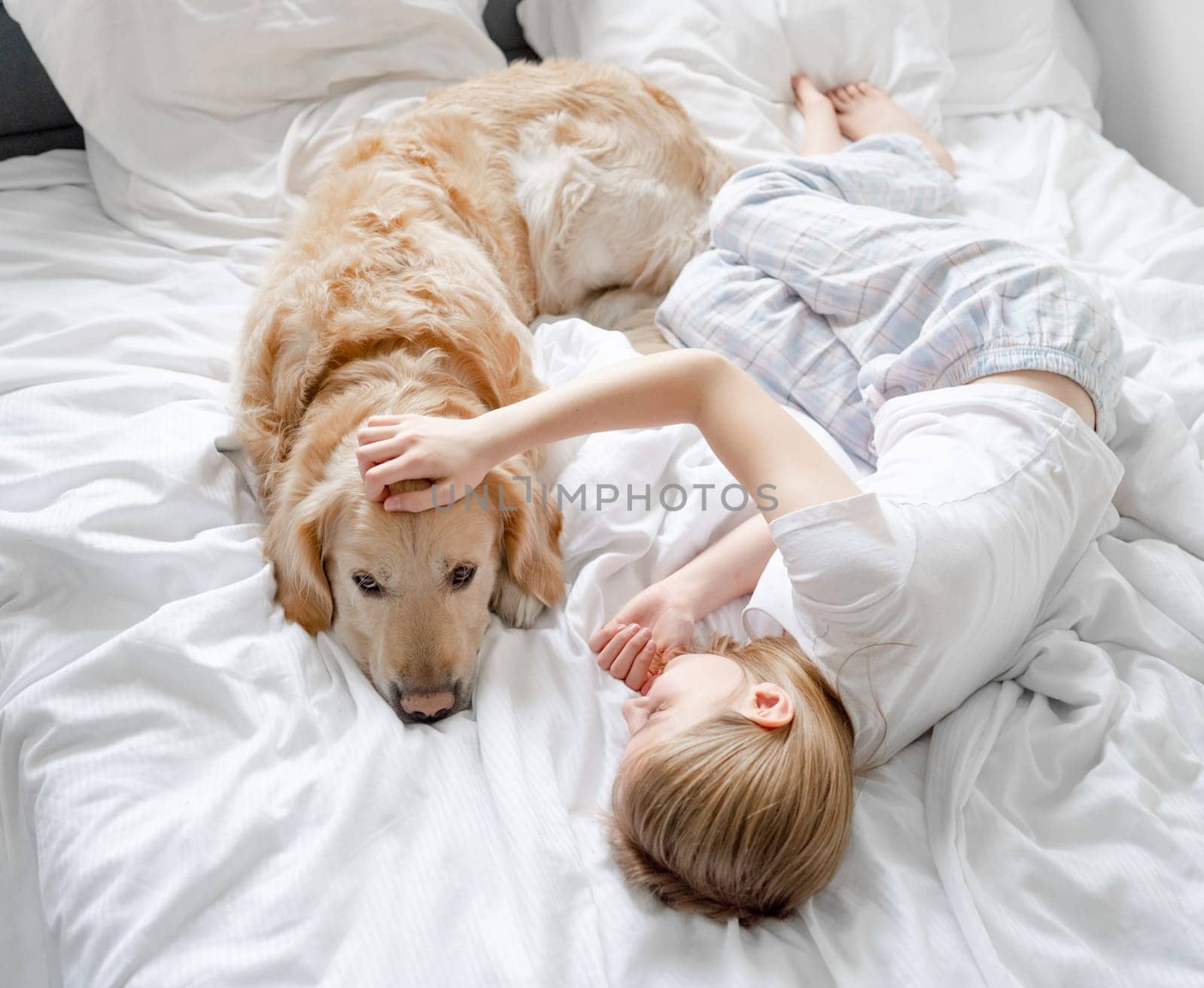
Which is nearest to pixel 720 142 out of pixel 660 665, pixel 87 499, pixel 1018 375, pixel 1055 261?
pixel 1055 261

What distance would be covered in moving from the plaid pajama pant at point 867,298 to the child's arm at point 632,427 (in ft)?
1.45

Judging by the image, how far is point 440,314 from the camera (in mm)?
1689

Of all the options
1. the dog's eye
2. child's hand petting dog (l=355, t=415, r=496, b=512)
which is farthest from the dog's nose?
child's hand petting dog (l=355, t=415, r=496, b=512)

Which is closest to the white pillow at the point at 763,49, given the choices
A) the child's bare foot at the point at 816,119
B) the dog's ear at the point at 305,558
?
the child's bare foot at the point at 816,119

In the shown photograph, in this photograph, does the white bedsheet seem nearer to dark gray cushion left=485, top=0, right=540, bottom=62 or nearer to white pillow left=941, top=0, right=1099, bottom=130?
white pillow left=941, top=0, right=1099, bottom=130

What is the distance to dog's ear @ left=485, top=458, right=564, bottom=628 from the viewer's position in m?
1.56

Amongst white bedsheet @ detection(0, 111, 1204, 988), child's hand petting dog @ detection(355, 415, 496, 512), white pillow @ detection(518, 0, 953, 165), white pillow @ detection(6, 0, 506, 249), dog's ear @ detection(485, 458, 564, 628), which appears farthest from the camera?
white pillow @ detection(518, 0, 953, 165)

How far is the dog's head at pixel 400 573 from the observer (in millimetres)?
1431

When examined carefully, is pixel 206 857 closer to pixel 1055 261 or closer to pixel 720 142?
pixel 1055 261

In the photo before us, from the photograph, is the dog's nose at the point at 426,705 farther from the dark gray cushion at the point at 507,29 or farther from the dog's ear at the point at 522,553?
the dark gray cushion at the point at 507,29

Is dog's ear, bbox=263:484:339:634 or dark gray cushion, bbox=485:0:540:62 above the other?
dark gray cushion, bbox=485:0:540:62

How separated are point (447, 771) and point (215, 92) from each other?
178 centimetres

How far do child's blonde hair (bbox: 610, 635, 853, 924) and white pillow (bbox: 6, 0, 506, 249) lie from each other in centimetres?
164

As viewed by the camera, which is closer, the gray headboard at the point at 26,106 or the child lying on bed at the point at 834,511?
the child lying on bed at the point at 834,511
